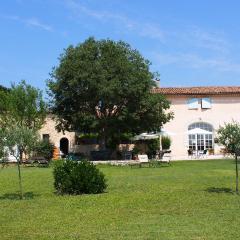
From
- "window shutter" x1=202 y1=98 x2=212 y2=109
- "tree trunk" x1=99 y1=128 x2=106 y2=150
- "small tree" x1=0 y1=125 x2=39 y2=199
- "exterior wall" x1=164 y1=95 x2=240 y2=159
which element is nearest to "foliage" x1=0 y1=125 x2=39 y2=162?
"small tree" x1=0 y1=125 x2=39 y2=199

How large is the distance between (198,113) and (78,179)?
1315 inches

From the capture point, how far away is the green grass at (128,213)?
950 centimetres

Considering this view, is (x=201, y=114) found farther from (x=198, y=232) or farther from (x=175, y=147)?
(x=198, y=232)

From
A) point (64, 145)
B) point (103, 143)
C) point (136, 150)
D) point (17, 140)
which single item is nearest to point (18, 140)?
point (17, 140)

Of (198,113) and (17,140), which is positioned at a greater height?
(198,113)

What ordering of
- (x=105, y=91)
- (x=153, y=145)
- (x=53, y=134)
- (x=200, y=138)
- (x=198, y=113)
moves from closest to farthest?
(x=105, y=91), (x=153, y=145), (x=198, y=113), (x=200, y=138), (x=53, y=134)

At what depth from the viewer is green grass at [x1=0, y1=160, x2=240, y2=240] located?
950 cm

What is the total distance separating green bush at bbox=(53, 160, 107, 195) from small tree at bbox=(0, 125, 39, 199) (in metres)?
1.28

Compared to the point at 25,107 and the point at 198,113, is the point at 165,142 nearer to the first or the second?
the point at 198,113

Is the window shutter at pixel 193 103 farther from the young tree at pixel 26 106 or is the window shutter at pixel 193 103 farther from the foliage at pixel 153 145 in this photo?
the young tree at pixel 26 106

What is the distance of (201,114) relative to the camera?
4859 centimetres

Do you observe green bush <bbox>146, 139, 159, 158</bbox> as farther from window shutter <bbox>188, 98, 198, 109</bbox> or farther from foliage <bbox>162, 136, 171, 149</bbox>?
window shutter <bbox>188, 98, 198, 109</bbox>

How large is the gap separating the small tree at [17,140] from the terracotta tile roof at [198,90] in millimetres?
32391

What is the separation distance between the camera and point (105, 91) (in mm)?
37125
